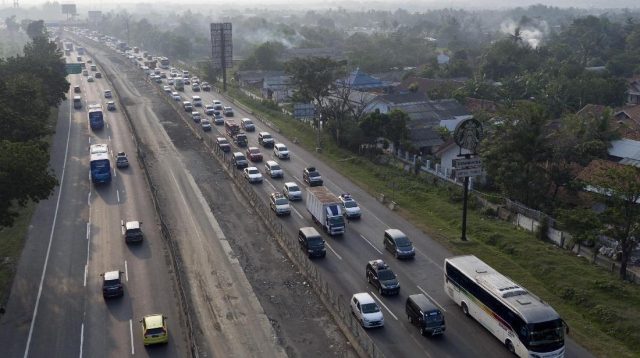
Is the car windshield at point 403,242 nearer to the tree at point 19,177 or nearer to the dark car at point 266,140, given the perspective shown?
the tree at point 19,177

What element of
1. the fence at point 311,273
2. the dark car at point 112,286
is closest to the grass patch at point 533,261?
the fence at point 311,273

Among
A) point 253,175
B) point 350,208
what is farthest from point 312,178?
point 350,208

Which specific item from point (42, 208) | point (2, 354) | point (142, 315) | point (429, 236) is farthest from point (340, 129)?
point (2, 354)

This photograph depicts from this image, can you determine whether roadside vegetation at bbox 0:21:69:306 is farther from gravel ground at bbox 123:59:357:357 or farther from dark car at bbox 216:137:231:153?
dark car at bbox 216:137:231:153

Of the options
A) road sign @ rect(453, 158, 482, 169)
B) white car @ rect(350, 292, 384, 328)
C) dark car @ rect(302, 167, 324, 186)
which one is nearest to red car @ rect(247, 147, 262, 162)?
dark car @ rect(302, 167, 324, 186)

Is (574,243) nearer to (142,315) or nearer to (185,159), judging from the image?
(142,315)
